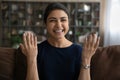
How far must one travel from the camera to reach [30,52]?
4.41 ft

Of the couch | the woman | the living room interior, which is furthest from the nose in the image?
the living room interior

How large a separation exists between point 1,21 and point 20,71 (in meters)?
3.47

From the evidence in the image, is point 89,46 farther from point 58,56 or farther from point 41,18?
point 41,18

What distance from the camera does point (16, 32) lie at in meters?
4.79

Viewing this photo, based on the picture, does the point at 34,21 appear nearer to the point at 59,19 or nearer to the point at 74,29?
the point at 74,29

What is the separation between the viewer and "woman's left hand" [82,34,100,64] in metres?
1.33

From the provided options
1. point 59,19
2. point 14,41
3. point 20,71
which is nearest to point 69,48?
point 59,19

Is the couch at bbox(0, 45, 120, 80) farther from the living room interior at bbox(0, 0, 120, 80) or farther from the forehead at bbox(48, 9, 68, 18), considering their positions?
the living room interior at bbox(0, 0, 120, 80)

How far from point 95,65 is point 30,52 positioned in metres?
0.47

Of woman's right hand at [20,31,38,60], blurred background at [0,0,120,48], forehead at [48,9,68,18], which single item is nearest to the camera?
woman's right hand at [20,31,38,60]

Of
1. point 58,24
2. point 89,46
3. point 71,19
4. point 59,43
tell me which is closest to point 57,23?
point 58,24

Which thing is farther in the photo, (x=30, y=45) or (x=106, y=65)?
(x=106, y=65)

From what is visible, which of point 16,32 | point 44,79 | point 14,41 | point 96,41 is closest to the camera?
point 96,41

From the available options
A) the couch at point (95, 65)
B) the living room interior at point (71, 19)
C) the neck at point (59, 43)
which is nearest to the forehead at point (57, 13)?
the neck at point (59, 43)
